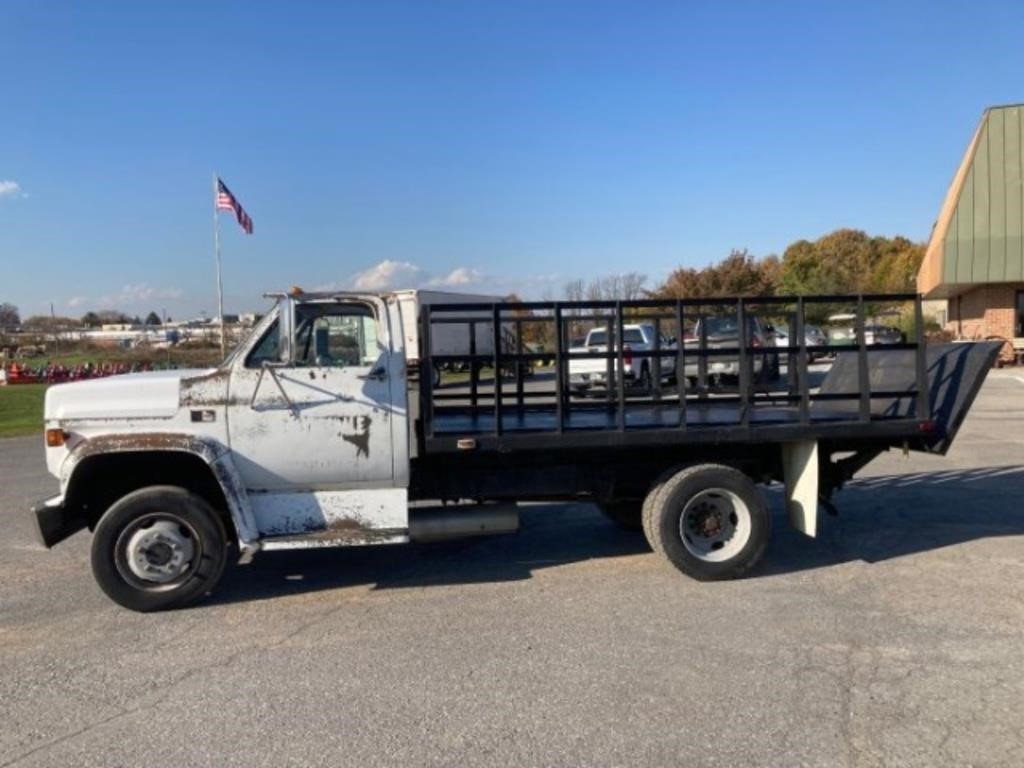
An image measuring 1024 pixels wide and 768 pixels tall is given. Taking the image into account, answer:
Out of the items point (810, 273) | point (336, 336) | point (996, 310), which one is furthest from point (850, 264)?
point (336, 336)

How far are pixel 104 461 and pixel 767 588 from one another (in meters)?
4.72

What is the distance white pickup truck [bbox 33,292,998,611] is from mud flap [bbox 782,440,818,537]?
2 cm

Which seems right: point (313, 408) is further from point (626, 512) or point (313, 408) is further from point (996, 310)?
point (996, 310)

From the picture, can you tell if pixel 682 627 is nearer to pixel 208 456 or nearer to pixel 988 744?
pixel 988 744

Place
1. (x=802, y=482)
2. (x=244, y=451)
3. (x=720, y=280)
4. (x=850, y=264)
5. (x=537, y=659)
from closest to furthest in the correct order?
(x=537, y=659)
(x=244, y=451)
(x=802, y=482)
(x=720, y=280)
(x=850, y=264)

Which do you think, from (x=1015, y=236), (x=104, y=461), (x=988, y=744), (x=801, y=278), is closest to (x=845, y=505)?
(x=988, y=744)

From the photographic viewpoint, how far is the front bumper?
5.65 meters

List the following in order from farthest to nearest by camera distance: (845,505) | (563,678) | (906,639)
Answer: (845,505)
(906,639)
(563,678)

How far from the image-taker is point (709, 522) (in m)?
6.34

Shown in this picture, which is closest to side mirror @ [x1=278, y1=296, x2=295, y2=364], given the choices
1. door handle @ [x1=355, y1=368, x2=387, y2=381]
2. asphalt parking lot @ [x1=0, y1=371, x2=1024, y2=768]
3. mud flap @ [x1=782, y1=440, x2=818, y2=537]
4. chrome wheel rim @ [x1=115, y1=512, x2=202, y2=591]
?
door handle @ [x1=355, y1=368, x2=387, y2=381]

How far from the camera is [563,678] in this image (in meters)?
4.44

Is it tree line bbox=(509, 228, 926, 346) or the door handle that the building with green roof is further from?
the door handle

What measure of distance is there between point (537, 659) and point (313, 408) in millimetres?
2352

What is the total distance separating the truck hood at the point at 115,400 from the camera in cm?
564
